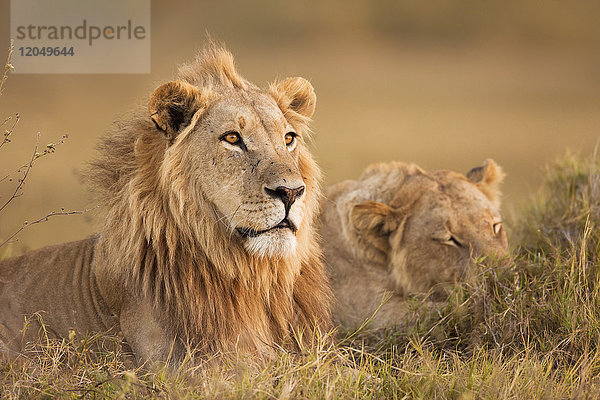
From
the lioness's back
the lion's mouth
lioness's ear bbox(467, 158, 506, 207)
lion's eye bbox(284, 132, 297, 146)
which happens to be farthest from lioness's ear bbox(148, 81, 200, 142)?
lioness's ear bbox(467, 158, 506, 207)

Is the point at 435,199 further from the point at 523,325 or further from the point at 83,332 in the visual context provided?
the point at 83,332

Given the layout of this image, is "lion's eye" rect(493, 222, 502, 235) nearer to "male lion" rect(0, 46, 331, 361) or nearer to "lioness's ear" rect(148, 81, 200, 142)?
"male lion" rect(0, 46, 331, 361)

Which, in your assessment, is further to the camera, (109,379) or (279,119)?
(279,119)

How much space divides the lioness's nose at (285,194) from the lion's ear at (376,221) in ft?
6.31

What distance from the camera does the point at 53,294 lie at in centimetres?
471

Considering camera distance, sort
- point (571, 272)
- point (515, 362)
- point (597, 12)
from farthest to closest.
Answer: point (597, 12)
point (571, 272)
point (515, 362)

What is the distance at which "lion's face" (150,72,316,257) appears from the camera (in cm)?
396

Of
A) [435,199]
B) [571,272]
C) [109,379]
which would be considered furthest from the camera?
[435,199]

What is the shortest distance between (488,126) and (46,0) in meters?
9.16

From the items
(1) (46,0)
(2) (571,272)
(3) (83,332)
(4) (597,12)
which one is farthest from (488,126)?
(3) (83,332)

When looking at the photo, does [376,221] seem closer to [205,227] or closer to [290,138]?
[290,138]

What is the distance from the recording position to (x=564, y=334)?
15.4 feet

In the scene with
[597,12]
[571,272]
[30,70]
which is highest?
[597,12]

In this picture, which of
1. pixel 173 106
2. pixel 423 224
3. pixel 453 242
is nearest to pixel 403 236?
pixel 423 224
